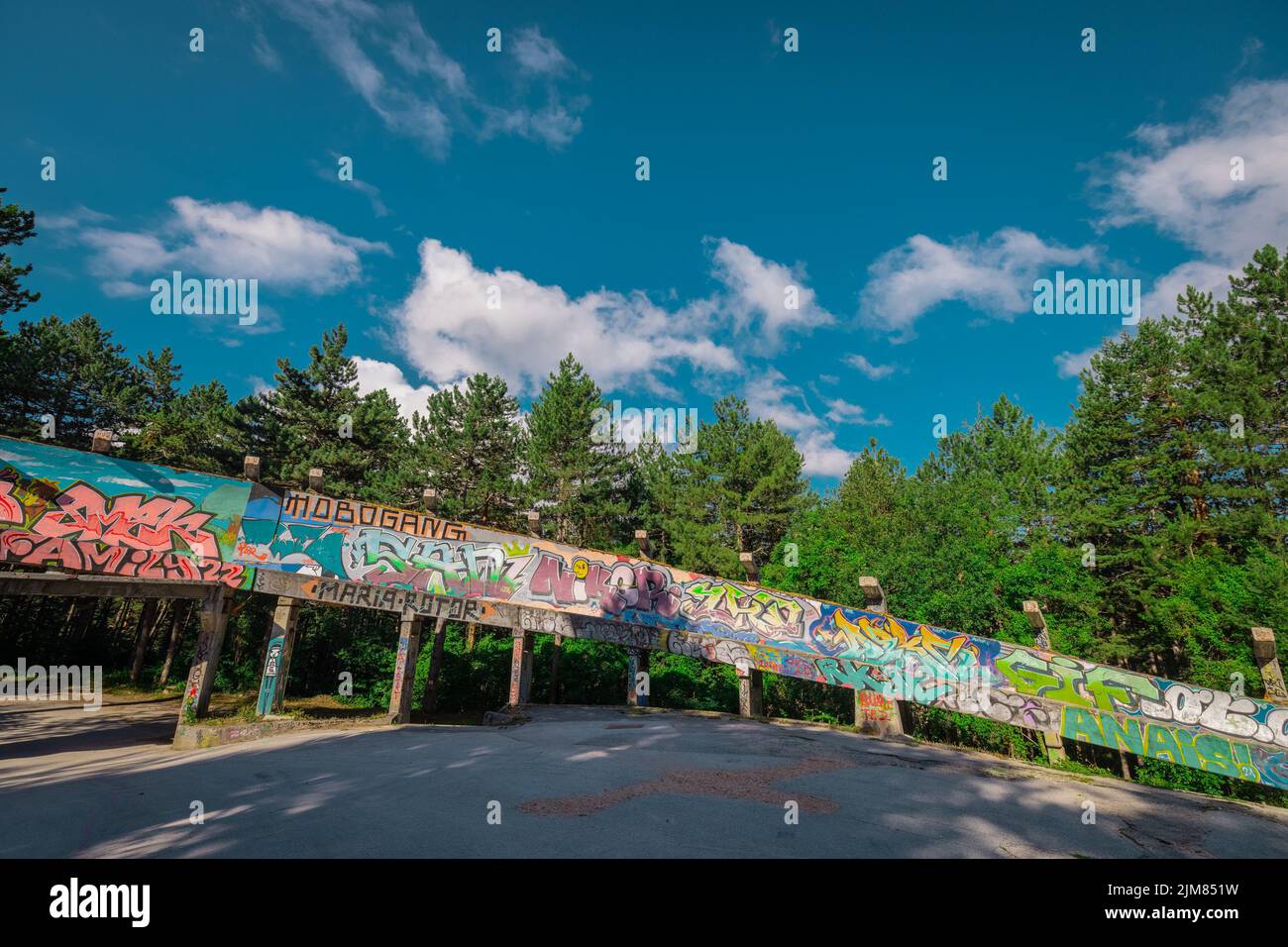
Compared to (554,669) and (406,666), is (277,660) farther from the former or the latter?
(554,669)

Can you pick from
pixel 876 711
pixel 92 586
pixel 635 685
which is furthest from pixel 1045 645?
pixel 92 586

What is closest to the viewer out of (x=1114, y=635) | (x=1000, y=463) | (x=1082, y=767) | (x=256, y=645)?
(x=1082, y=767)

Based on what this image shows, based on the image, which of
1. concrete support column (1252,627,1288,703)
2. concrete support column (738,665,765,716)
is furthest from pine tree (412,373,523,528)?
concrete support column (1252,627,1288,703)

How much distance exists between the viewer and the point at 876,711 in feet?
61.4

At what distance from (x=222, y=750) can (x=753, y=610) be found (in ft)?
52.6

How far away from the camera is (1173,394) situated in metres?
30.1

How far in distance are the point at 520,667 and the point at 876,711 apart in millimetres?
13063

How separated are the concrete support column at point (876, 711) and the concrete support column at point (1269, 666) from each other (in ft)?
29.2

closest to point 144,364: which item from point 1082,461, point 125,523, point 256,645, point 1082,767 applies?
point 256,645

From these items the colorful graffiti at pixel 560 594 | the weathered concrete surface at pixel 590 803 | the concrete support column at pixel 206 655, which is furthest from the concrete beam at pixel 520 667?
the concrete support column at pixel 206 655

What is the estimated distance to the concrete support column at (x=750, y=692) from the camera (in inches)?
824

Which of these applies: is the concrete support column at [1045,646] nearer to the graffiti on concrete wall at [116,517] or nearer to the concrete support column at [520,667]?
the concrete support column at [520,667]
